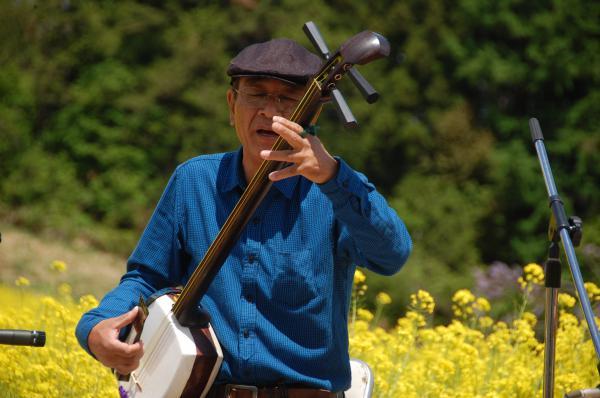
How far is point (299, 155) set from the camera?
87.7 inches

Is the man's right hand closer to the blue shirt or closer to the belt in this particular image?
the blue shirt

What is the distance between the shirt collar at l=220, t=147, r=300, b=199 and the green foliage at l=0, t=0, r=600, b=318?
359 inches

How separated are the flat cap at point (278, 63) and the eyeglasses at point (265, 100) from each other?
0.17ft

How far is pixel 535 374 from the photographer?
4551 mm

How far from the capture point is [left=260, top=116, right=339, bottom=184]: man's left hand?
7.21ft

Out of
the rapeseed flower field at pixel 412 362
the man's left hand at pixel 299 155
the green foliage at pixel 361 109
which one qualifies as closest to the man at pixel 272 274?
the man's left hand at pixel 299 155

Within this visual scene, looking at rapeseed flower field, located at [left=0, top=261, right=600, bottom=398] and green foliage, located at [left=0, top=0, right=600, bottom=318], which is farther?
green foliage, located at [left=0, top=0, right=600, bottom=318]

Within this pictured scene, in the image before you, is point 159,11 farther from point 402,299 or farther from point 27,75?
point 402,299

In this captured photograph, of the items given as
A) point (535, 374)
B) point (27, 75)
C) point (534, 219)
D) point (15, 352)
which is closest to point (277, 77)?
point (15, 352)

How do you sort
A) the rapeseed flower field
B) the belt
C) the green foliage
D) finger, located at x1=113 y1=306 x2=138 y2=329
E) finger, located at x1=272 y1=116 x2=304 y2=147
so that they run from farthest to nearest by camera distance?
the green foliage
the rapeseed flower field
finger, located at x1=113 y1=306 x2=138 y2=329
the belt
finger, located at x1=272 y1=116 x2=304 y2=147

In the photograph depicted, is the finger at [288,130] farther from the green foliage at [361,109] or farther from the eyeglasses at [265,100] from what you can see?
the green foliage at [361,109]

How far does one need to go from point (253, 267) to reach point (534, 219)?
34.8ft

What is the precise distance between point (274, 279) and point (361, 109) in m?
11.1

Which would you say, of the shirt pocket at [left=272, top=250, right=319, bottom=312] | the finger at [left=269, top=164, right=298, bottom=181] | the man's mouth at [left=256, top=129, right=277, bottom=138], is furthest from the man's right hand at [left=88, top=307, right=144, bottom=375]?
the finger at [left=269, top=164, right=298, bottom=181]
